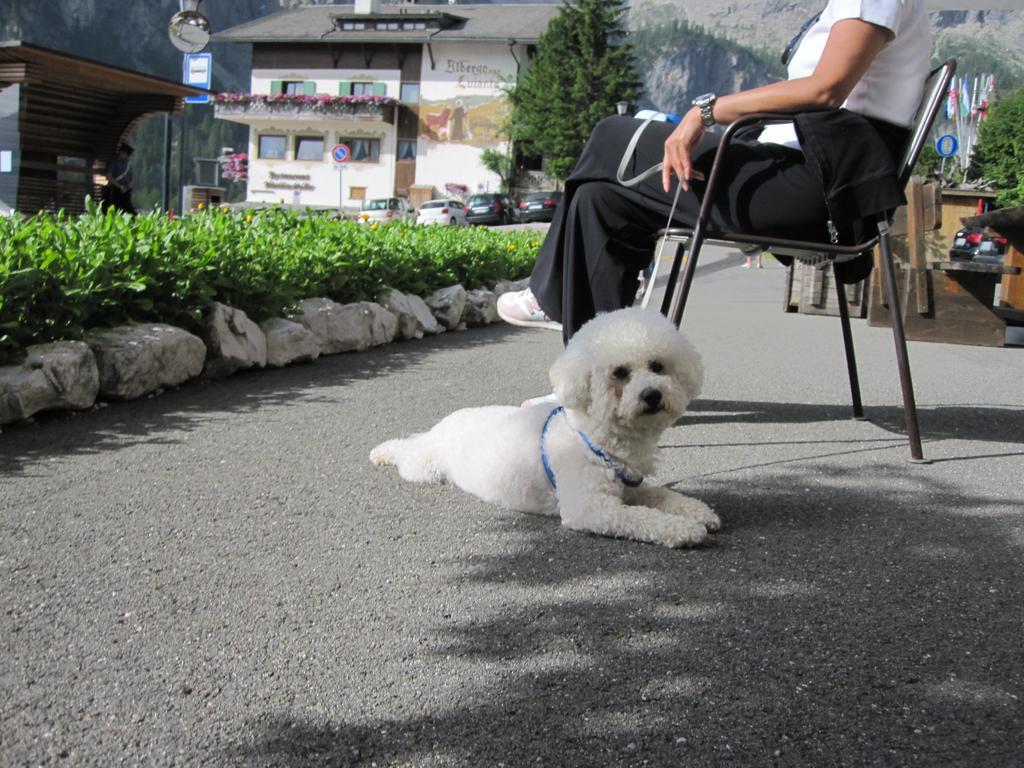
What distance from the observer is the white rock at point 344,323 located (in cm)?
598

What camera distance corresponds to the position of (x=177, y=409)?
430cm

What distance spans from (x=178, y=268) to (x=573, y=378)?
2.82m

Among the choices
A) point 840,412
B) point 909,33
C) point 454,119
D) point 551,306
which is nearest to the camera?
point 909,33

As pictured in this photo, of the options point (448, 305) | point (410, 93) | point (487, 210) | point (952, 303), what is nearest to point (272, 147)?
point (410, 93)

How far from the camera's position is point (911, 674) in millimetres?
1922

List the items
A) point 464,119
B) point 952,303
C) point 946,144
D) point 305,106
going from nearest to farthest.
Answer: point 952,303
point 946,144
point 305,106
point 464,119

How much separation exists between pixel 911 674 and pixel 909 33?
97.3 inches

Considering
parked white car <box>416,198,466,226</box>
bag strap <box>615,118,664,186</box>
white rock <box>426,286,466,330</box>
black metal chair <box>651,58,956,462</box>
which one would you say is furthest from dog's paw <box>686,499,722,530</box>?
parked white car <box>416,198,466,226</box>

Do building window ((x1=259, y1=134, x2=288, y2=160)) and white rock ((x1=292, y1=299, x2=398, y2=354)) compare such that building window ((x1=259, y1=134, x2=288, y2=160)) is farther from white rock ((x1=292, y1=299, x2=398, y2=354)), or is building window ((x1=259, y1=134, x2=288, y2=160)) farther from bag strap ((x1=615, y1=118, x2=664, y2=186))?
bag strap ((x1=615, y1=118, x2=664, y2=186))

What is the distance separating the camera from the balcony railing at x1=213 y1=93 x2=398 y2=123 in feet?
186

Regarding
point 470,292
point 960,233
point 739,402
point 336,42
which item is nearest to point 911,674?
point 739,402

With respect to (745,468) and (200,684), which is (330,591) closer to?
(200,684)

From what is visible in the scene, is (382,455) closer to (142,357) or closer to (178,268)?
(142,357)

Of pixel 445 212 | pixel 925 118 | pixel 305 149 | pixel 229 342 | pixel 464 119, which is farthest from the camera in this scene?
pixel 305 149
